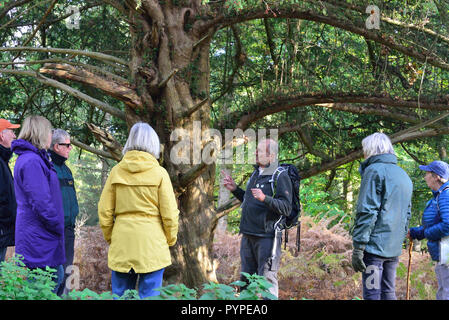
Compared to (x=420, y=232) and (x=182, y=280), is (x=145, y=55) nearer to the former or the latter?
(x=182, y=280)

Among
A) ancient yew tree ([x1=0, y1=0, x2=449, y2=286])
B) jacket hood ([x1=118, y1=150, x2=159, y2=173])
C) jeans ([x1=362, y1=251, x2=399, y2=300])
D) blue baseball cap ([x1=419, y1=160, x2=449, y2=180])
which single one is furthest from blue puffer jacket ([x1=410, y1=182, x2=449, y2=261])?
jacket hood ([x1=118, y1=150, x2=159, y2=173])

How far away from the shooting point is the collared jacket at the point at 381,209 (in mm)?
4020

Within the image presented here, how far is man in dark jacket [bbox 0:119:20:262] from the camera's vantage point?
4.29 m

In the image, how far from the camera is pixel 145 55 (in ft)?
19.9

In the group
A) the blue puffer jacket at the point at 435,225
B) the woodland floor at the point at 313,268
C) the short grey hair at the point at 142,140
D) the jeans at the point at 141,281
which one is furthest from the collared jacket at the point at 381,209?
the woodland floor at the point at 313,268

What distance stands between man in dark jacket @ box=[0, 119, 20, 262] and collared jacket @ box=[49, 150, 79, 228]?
1.61 ft

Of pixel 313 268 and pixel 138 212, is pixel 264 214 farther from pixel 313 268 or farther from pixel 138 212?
pixel 313 268

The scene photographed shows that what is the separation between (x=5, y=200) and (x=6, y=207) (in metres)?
0.06

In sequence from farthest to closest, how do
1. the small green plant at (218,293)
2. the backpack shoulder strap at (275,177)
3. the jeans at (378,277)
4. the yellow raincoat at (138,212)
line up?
the backpack shoulder strap at (275,177), the jeans at (378,277), the yellow raincoat at (138,212), the small green plant at (218,293)

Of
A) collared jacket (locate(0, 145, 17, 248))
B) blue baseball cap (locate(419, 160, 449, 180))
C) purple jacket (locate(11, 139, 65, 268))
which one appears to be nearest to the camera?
purple jacket (locate(11, 139, 65, 268))

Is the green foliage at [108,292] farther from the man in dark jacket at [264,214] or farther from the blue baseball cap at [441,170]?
the blue baseball cap at [441,170]

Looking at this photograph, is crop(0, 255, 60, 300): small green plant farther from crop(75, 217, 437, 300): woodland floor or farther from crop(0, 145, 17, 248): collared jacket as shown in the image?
crop(75, 217, 437, 300): woodland floor

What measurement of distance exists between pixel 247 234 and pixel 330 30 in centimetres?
579
